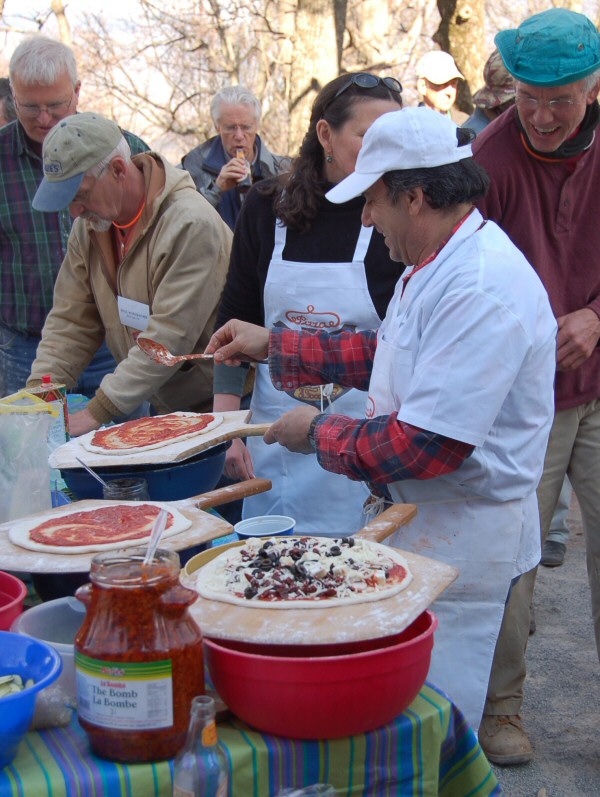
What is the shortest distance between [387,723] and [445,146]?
112 centimetres

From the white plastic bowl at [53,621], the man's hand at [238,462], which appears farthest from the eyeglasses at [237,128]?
the white plastic bowl at [53,621]

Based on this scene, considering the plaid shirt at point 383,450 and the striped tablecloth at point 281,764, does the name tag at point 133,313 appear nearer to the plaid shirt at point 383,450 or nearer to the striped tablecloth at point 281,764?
A: the plaid shirt at point 383,450

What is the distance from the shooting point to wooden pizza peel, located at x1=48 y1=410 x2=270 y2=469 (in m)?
2.31

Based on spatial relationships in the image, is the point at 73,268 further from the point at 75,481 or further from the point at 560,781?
the point at 560,781

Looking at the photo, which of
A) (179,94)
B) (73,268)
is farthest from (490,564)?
(179,94)

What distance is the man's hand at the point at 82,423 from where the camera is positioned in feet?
9.62

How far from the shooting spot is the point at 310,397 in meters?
2.82

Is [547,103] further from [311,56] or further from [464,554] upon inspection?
[311,56]

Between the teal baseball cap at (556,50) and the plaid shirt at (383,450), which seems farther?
the teal baseball cap at (556,50)

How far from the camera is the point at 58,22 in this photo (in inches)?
481

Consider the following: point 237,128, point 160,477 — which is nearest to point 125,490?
point 160,477

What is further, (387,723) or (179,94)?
(179,94)

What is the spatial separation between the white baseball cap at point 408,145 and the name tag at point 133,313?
1.36 meters

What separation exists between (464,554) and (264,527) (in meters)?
0.46
